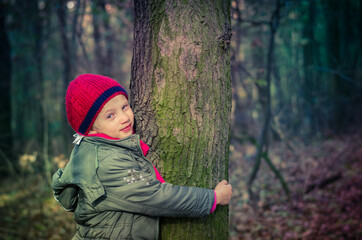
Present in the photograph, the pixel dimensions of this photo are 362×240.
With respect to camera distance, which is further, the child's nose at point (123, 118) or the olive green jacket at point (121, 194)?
the child's nose at point (123, 118)

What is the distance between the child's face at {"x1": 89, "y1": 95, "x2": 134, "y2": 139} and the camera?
1640 millimetres

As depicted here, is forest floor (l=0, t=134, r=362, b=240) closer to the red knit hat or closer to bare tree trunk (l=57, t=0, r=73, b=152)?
bare tree trunk (l=57, t=0, r=73, b=152)

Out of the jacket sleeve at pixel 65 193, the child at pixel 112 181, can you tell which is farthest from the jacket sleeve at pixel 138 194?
A: the jacket sleeve at pixel 65 193

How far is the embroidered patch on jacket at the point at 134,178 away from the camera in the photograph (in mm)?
1501

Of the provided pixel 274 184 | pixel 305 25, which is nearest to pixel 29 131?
pixel 274 184

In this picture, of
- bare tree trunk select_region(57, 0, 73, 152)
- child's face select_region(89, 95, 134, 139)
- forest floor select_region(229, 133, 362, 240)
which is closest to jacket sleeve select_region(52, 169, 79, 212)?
child's face select_region(89, 95, 134, 139)

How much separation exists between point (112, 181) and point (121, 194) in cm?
10

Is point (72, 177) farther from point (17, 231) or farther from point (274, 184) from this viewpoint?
point (274, 184)

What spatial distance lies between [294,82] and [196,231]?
721cm

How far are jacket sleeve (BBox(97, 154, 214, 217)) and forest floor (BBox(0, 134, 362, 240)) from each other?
3.33m

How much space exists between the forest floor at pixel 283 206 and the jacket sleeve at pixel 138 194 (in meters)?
3.33

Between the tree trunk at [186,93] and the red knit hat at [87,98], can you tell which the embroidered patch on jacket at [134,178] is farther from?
the red knit hat at [87,98]

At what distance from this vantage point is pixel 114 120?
5.43 feet

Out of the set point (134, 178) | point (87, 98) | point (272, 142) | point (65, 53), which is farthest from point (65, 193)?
point (272, 142)
